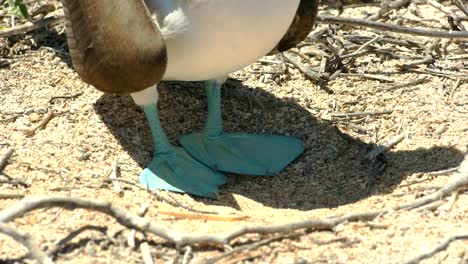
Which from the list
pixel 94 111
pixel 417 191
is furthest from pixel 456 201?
pixel 94 111

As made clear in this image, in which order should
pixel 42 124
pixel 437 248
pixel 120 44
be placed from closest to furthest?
pixel 437 248 → pixel 120 44 → pixel 42 124

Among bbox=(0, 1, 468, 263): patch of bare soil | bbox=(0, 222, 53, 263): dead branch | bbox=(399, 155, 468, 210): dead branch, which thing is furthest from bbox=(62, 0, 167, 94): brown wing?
bbox=(399, 155, 468, 210): dead branch

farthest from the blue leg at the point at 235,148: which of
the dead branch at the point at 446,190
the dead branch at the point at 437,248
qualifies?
the dead branch at the point at 437,248

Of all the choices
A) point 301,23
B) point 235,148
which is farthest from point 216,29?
point 235,148

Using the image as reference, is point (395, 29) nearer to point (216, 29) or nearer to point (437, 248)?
point (216, 29)

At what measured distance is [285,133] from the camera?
4.05m

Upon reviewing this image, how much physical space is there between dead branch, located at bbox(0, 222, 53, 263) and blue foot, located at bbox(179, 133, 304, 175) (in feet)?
4.32

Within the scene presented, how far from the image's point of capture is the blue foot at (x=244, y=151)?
3.72 meters

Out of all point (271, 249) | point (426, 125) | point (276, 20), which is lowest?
point (426, 125)

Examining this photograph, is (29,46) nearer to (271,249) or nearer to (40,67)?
(40,67)

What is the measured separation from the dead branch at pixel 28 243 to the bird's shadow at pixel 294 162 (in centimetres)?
107

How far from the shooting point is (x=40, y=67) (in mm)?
4172

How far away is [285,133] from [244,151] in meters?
0.32

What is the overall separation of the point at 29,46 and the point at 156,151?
3.59 ft
